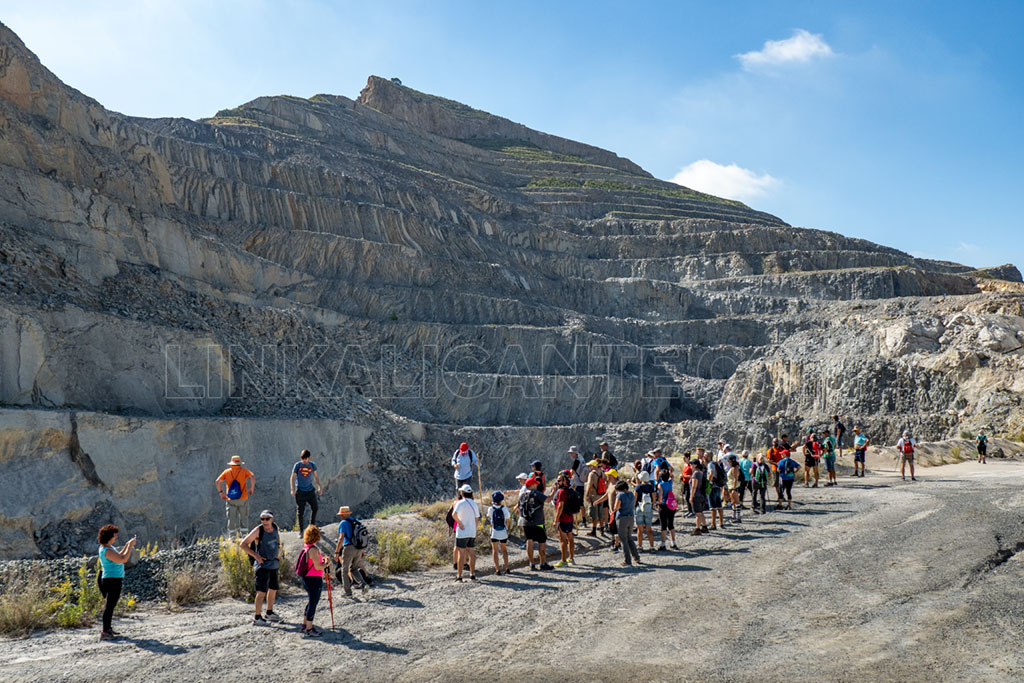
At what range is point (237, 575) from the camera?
1209 centimetres

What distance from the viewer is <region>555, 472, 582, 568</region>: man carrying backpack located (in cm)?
1405

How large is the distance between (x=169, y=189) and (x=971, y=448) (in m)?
41.2

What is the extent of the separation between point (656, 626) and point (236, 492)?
7936mm

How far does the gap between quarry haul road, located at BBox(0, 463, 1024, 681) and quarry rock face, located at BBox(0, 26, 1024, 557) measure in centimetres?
1134

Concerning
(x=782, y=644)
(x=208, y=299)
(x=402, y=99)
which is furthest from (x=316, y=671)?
(x=402, y=99)

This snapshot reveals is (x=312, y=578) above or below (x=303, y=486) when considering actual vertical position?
below

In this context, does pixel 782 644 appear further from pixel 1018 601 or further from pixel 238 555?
pixel 238 555

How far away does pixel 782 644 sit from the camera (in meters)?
9.11

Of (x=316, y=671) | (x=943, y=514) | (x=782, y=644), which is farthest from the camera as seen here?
(x=943, y=514)

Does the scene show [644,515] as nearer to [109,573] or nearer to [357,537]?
[357,537]

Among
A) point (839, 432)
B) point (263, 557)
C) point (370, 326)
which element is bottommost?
point (263, 557)

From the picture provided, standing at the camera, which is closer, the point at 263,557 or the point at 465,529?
the point at 263,557

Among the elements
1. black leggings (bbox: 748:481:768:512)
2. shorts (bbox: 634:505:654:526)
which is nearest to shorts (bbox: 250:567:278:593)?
shorts (bbox: 634:505:654:526)

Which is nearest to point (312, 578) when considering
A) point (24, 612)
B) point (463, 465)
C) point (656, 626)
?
point (24, 612)
